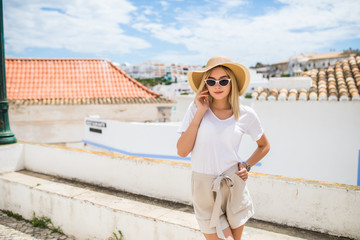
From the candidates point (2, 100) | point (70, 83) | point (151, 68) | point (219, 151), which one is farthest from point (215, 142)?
point (151, 68)

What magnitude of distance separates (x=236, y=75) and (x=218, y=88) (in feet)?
0.63

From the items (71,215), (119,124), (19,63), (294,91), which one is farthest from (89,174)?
(19,63)

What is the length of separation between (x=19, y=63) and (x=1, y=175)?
14.4 m

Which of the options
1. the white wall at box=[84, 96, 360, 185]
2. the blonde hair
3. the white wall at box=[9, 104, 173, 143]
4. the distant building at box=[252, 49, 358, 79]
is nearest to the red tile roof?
the white wall at box=[9, 104, 173, 143]

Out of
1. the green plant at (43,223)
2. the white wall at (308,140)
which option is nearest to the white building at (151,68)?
the white wall at (308,140)

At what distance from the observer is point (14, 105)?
14023 mm

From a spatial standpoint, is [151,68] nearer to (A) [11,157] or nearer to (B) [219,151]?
(A) [11,157]

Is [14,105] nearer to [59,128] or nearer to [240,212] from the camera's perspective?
[59,128]

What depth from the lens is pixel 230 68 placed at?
2.01 meters

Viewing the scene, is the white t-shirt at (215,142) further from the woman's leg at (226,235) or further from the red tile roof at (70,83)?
the red tile roof at (70,83)

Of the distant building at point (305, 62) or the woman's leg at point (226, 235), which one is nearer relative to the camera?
the woman's leg at point (226, 235)

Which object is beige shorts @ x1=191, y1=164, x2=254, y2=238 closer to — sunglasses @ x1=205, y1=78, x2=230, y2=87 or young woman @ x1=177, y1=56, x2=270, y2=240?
young woman @ x1=177, y1=56, x2=270, y2=240

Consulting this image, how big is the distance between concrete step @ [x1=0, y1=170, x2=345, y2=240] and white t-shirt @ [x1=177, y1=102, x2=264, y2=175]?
3.48 ft

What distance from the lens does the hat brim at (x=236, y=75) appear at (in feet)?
6.50
